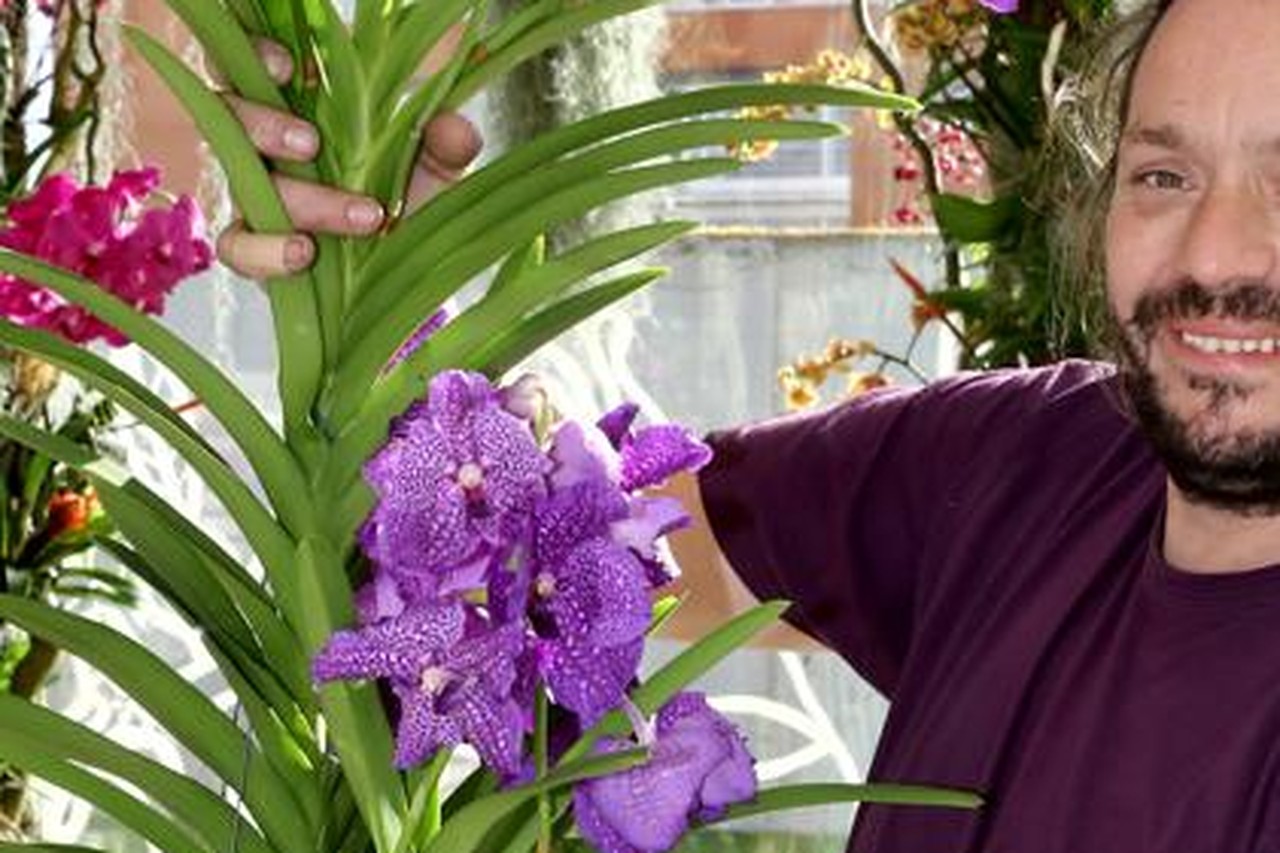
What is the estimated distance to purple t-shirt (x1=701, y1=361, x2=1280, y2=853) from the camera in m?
1.02

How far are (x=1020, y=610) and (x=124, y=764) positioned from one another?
57cm

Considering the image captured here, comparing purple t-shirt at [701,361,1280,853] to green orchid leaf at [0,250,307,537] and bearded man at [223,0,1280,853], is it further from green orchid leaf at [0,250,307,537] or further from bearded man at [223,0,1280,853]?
green orchid leaf at [0,250,307,537]

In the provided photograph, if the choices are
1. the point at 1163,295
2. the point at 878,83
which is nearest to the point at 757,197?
the point at 878,83

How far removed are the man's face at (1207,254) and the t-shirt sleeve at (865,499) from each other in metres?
0.19

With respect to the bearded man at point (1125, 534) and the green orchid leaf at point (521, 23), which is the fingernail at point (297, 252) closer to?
the green orchid leaf at point (521, 23)

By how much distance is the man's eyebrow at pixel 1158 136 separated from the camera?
3.65ft

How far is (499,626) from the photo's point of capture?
0.63m

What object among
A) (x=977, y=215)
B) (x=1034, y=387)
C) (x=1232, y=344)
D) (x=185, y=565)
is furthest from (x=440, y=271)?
(x=977, y=215)

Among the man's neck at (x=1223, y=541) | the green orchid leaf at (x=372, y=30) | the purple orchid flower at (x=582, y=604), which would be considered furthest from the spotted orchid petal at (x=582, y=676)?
the man's neck at (x=1223, y=541)

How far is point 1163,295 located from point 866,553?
301 millimetres

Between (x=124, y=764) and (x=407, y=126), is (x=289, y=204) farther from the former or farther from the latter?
(x=124, y=764)

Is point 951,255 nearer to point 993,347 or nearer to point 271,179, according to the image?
point 993,347

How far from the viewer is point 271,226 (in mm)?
719

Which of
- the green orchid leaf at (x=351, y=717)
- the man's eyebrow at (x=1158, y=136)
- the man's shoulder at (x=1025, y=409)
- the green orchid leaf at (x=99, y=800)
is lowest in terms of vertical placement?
the green orchid leaf at (x=99, y=800)
